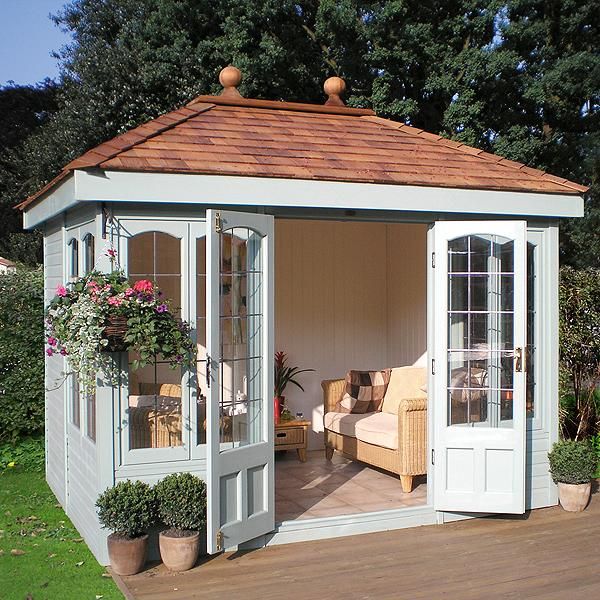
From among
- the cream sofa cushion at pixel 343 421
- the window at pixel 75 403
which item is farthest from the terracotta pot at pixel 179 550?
the cream sofa cushion at pixel 343 421

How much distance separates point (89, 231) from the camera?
18.4 ft

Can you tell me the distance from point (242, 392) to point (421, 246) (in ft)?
12.0

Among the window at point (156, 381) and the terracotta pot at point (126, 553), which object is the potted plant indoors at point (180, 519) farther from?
the window at point (156, 381)

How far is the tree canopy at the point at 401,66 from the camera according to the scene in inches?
556

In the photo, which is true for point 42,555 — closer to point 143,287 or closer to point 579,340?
point 143,287

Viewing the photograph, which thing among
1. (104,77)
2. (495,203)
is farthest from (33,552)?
(104,77)

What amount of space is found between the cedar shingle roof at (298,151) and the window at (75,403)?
4.87 feet

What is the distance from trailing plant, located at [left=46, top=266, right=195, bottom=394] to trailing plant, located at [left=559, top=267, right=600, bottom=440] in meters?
4.68

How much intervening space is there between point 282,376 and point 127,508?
3638 mm

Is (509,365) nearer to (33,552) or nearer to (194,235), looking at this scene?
(194,235)

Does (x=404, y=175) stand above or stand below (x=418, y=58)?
below

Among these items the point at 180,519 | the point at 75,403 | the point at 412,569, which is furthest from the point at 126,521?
the point at 412,569

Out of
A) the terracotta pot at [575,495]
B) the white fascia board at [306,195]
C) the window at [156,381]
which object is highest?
the white fascia board at [306,195]

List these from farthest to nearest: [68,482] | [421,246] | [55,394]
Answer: [421,246] → [55,394] → [68,482]
